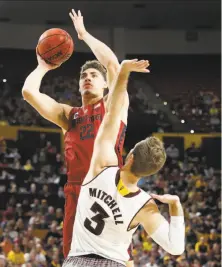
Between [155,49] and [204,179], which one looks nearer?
[204,179]

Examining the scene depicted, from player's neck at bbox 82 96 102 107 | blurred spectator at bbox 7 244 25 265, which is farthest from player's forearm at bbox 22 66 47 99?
blurred spectator at bbox 7 244 25 265

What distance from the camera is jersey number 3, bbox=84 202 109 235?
3.62 metres

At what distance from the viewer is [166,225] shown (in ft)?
12.2

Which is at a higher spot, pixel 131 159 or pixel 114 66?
pixel 114 66

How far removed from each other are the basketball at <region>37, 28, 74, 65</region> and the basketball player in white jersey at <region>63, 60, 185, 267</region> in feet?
3.67

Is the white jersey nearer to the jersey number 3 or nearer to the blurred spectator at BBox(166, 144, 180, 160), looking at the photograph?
the jersey number 3

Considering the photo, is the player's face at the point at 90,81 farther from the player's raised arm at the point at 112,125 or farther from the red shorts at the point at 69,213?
the player's raised arm at the point at 112,125

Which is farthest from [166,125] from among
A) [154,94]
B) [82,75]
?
[82,75]

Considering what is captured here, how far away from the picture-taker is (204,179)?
19.4 m

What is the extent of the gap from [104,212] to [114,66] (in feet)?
4.69

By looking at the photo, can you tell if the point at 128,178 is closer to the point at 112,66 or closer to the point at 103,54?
the point at 112,66

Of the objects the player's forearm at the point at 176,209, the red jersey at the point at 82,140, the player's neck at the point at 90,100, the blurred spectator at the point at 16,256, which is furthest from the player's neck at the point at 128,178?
the blurred spectator at the point at 16,256

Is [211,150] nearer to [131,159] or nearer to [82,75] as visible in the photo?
[82,75]

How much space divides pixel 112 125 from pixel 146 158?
342 mm
